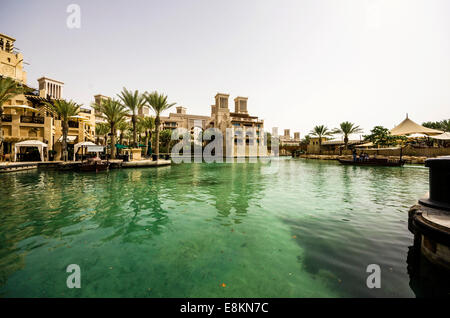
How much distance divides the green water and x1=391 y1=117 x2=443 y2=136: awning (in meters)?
38.7

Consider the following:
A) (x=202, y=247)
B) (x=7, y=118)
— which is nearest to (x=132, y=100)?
(x=7, y=118)

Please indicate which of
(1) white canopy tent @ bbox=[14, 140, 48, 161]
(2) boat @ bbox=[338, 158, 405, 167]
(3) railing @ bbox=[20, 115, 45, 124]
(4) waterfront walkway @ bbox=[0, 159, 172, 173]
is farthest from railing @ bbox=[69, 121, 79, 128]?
(2) boat @ bbox=[338, 158, 405, 167]

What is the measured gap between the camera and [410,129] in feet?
120

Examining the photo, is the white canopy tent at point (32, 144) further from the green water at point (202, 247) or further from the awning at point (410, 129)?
the awning at point (410, 129)

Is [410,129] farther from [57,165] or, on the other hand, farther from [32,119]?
[32,119]

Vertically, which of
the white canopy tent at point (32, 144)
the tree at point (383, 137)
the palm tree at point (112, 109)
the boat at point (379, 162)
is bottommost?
the boat at point (379, 162)

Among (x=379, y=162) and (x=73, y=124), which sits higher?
(x=73, y=124)

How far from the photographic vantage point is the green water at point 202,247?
10.6 feet

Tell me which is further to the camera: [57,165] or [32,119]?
[32,119]

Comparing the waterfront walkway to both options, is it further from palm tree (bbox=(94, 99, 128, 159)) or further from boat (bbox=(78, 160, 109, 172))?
palm tree (bbox=(94, 99, 128, 159))

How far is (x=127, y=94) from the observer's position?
2970 centimetres

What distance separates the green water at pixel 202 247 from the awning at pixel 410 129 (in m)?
38.7

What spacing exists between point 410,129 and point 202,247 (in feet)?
160

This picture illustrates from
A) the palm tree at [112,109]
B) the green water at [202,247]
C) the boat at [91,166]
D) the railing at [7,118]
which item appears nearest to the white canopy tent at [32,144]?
the railing at [7,118]
